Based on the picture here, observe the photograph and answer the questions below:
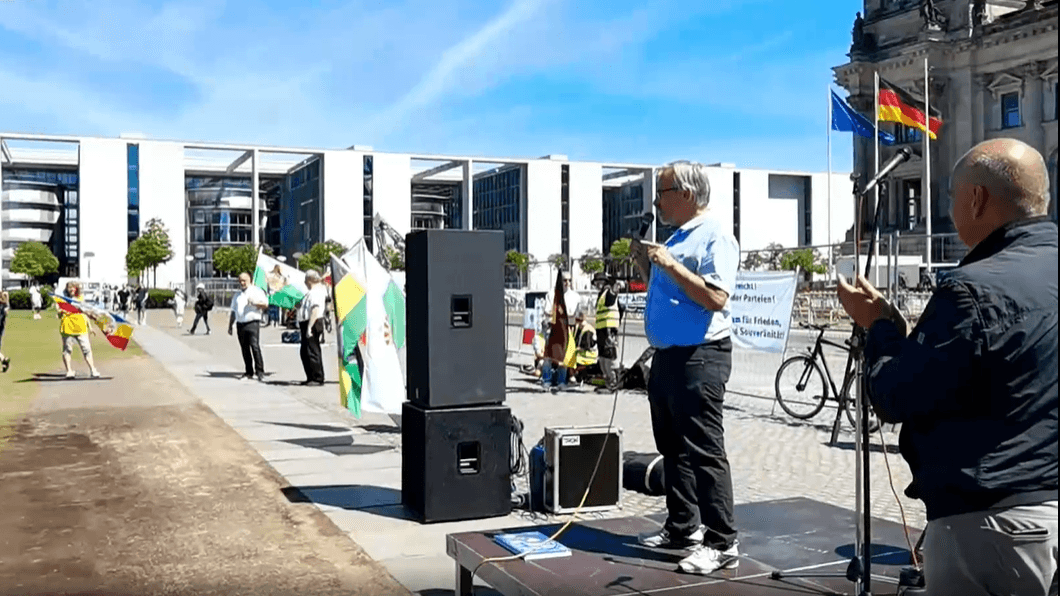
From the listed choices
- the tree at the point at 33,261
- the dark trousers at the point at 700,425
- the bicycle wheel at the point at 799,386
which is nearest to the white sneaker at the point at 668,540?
the dark trousers at the point at 700,425

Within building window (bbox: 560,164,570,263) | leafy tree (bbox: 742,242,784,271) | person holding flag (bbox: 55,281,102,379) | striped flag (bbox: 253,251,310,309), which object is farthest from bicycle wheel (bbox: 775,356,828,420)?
building window (bbox: 560,164,570,263)

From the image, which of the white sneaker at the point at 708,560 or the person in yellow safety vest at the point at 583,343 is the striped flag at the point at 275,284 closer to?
the person in yellow safety vest at the point at 583,343

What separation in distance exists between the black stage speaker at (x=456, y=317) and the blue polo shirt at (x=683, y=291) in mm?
2209

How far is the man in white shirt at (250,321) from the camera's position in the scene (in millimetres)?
18250

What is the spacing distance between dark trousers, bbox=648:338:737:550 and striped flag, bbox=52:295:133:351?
626 inches

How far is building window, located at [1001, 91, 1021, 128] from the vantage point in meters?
60.5

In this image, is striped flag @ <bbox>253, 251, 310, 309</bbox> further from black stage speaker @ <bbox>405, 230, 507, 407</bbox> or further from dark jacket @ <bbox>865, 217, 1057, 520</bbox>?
dark jacket @ <bbox>865, 217, 1057, 520</bbox>

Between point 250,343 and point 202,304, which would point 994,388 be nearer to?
point 250,343

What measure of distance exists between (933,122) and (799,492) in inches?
825

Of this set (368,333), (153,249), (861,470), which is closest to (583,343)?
(368,333)

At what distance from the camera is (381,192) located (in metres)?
116

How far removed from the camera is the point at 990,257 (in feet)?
8.70

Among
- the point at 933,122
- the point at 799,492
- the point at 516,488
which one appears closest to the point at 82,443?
the point at 516,488

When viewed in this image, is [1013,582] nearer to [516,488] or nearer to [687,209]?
[687,209]
